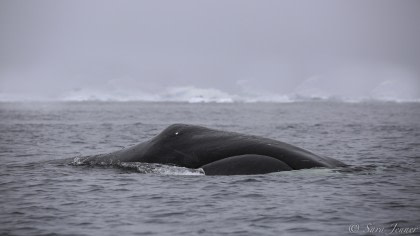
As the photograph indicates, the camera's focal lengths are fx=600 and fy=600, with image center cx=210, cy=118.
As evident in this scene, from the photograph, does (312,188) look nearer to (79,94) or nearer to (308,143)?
(308,143)

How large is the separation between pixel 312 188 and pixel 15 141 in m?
18.2

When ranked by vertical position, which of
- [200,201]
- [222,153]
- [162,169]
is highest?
[222,153]

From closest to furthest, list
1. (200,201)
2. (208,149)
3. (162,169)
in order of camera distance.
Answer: (200,201), (208,149), (162,169)

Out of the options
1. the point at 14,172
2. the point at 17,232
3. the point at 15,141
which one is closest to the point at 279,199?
the point at 17,232

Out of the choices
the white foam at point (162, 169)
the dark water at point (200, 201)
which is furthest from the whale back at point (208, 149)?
the dark water at point (200, 201)

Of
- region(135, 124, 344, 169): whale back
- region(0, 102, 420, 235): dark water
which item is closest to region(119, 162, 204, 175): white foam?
region(0, 102, 420, 235): dark water

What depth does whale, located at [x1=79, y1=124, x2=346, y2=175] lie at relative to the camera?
13859 mm

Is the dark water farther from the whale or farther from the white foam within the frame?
the whale

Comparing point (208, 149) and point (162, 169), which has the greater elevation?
point (208, 149)

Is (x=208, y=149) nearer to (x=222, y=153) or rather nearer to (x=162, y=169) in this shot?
(x=222, y=153)

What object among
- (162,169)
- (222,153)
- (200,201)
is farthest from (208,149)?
(200,201)

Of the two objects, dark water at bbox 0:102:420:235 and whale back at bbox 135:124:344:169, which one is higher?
whale back at bbox 135:124:344:169

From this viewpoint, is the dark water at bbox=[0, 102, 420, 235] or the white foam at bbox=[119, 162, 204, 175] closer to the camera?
the dark water at bbox=[0, 102, 420, 235]

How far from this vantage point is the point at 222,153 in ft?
Answer: 46.0
